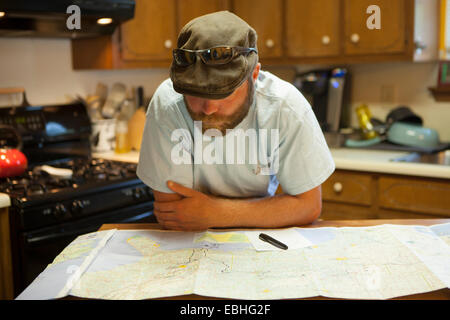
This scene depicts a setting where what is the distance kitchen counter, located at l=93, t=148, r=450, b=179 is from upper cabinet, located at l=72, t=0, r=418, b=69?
0.47 m

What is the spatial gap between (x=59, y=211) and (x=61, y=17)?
82 cm

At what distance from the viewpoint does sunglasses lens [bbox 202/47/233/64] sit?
1.01 metres

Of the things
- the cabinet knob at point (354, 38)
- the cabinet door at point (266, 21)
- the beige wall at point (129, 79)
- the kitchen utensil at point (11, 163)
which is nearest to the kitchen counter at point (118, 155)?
the beige wall at point (129, 79)

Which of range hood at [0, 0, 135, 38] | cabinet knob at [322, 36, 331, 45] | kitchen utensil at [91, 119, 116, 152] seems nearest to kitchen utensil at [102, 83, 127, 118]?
kitchen utensil at [91, 119, 116, 152]

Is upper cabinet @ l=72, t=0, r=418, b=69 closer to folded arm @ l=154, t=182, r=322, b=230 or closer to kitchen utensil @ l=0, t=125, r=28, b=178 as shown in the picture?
kitchen utensil @ l=0, t=125, r=28, b=178

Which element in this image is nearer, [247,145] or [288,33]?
[247,145]

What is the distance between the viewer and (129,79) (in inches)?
112

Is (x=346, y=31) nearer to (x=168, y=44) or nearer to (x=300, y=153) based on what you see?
(x=168, y=44)

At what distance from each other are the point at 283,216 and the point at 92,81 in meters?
1.79

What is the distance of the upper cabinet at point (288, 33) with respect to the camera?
2348 millimetres

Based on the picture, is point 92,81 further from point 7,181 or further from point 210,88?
point 210,88

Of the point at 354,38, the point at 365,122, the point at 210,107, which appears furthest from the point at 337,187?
the point at 210,107
